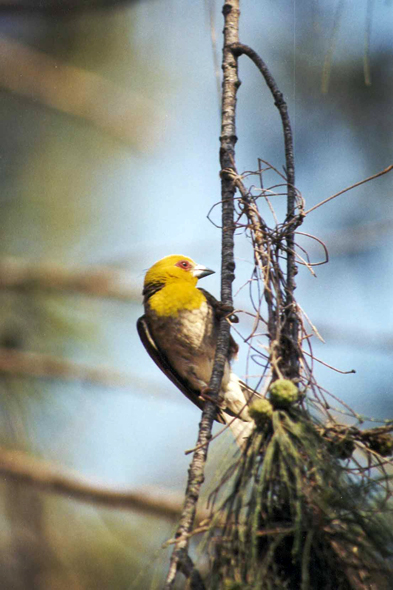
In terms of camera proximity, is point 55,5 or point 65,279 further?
point 65,279

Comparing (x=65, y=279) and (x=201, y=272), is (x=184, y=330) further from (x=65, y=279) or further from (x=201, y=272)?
(x=65, y=279)

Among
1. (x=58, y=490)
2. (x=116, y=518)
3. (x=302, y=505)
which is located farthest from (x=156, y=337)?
(x=302, y=505)

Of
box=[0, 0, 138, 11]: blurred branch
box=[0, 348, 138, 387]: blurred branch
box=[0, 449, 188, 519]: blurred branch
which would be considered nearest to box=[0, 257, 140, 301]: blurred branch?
box=[0, 348, 138, 387]: blurred branch

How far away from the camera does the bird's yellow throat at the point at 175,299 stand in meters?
3.60

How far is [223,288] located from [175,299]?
1.57 meters

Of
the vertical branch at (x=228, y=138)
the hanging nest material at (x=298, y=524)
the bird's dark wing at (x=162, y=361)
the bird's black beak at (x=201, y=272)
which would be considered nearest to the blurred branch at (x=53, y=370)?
the bird's dark wing at (x=162, y=361)

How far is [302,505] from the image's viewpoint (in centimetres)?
144

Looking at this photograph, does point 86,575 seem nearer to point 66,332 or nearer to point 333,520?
point 66,332

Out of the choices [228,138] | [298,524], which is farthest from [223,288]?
[298,524]

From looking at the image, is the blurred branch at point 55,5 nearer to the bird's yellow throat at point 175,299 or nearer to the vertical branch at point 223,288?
the vertical branch at point 223,288

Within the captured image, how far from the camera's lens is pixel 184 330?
11.9 ft

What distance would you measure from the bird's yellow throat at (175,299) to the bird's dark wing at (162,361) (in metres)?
0.14

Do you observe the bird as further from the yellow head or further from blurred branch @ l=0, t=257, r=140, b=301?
blurred branch @ l=0, t=257, r=140, b=301

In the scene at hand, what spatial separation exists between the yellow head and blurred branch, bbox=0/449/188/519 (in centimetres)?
121
